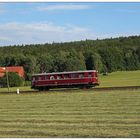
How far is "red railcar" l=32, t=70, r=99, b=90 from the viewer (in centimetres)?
4981

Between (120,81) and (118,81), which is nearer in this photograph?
(120,81)

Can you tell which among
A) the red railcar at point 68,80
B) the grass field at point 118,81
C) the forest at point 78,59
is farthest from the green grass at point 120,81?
the forest at point 78,59

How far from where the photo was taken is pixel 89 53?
453 feet

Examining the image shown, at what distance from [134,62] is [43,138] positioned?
135 m

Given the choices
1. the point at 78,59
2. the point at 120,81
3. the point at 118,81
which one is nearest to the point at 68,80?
the point at 120,81

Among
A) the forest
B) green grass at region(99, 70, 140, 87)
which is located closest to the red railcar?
green grass at region(99, 70, 140, 87)

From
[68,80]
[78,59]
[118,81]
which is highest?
[78,59]

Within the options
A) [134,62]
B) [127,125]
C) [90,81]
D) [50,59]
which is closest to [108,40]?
[134,62]

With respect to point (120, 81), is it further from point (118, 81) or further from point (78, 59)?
point (78, 59)

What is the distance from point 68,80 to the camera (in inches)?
1972

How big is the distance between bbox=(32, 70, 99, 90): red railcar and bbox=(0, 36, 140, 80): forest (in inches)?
2137

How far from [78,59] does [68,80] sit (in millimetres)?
71743

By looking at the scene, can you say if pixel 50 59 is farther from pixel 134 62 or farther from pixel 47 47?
pixel 47 47

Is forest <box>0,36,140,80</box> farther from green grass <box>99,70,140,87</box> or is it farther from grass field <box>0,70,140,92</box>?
grass field <box>0,70,140,92</box>
